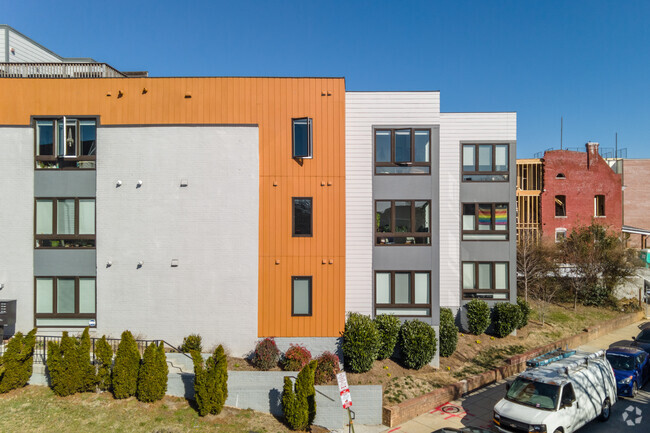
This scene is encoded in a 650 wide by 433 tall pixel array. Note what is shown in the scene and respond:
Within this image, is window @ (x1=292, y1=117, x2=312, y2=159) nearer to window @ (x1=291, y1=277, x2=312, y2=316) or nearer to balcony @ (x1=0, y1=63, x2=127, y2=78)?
window @ (x1=291, y1=277, x2=312, y2=316)

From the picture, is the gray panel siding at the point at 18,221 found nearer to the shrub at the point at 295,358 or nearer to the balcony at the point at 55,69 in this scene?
the balcony at the point at 55,69

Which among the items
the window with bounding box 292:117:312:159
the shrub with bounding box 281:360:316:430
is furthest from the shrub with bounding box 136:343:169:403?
the window with bounding box 292:117:312:159

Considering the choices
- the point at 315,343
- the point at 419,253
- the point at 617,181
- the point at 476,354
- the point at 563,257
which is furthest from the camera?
the point at 617,181

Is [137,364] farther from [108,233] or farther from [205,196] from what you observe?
[205,196]

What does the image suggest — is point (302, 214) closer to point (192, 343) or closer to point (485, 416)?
point (192, 343)

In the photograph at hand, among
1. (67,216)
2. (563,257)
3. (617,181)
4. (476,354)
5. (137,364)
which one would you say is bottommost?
(476,354)

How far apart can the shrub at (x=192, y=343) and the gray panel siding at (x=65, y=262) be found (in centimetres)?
452

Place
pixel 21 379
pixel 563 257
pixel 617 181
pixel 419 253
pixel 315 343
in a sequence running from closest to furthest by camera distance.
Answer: pixel 21 379 → pixel 315 343 → pixel 419 253 → pixel 563 257 → pixel 617 181

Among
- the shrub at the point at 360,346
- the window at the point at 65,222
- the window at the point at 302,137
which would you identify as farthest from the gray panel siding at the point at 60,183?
the shrub at the point at 360,346

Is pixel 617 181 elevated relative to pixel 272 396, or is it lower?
elevated

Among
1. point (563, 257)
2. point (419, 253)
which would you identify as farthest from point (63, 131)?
point (563, 257)

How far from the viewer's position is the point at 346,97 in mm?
17406

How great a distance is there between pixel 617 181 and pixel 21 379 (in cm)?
4103

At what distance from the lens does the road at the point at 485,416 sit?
42.9 ft
